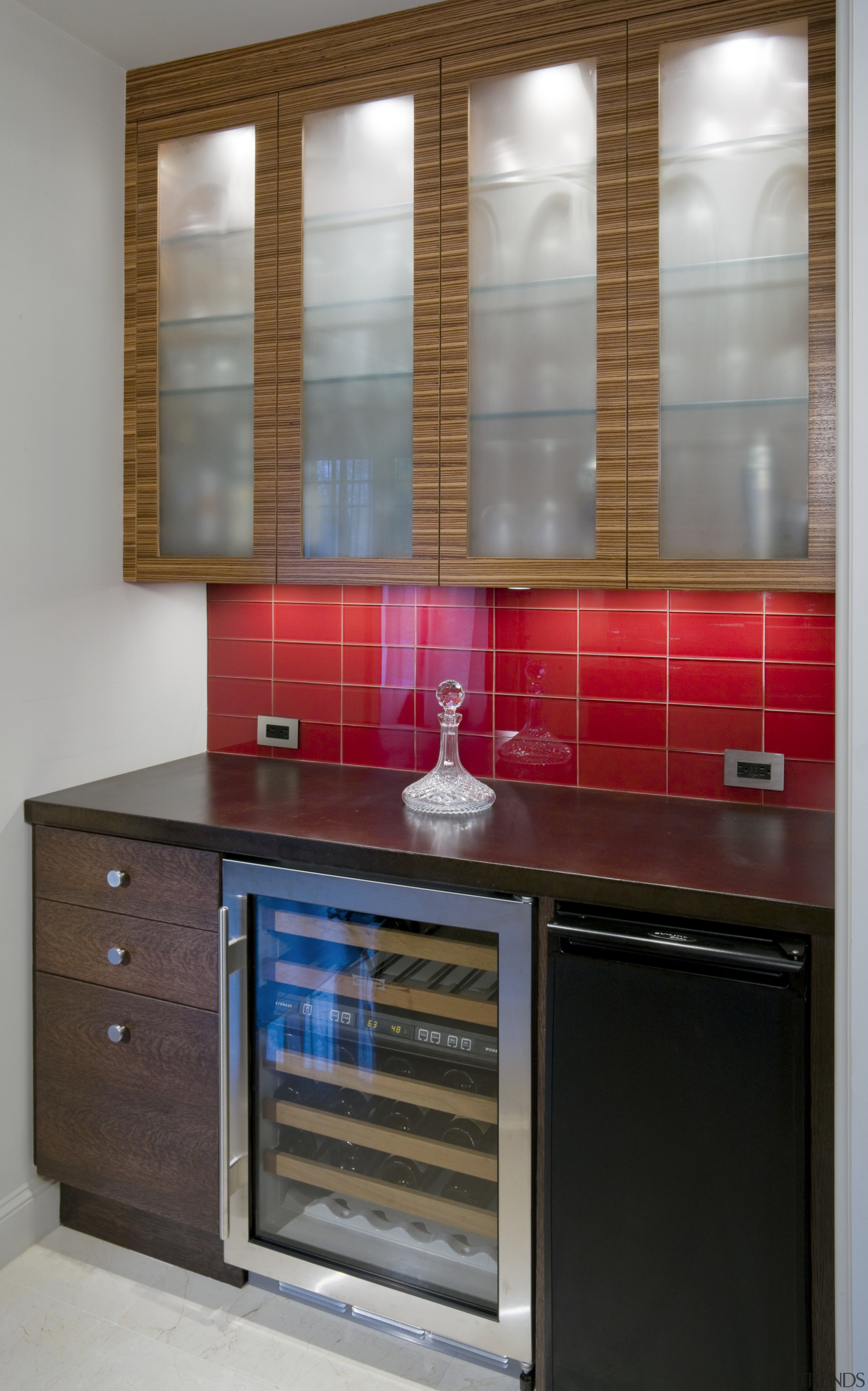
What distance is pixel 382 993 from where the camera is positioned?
1.66m

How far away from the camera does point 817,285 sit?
1551mm

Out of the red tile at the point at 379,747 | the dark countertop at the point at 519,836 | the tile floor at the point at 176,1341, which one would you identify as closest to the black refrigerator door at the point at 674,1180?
the dark countertop at the point at 519,836

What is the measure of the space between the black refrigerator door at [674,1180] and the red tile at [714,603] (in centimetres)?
86

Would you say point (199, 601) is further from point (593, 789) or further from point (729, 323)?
point (729, 323)

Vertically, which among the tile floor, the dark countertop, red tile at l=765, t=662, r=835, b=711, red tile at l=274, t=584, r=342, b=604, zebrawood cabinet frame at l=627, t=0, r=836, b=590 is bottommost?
the tile floor

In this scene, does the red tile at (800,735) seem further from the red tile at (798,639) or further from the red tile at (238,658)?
the red tile at (238,658)

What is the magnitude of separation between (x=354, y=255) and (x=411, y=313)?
19 cm

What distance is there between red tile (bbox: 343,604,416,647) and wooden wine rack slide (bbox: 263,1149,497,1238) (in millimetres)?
1163

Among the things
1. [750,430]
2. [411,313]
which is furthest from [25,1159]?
[750,430]

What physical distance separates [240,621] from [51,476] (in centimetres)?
63

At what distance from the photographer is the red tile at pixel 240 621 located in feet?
7.84

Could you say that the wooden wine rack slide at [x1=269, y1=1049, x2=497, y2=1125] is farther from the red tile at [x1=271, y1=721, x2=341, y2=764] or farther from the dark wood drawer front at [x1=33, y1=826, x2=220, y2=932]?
the red tile at [x1=271, y1=721, x2=341, y2=764]

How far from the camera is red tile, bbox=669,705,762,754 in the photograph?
1.91m

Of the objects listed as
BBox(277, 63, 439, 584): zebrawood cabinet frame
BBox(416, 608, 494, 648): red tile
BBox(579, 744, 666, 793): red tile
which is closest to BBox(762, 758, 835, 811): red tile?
BBox(579, 744, 666, 793): red tile
